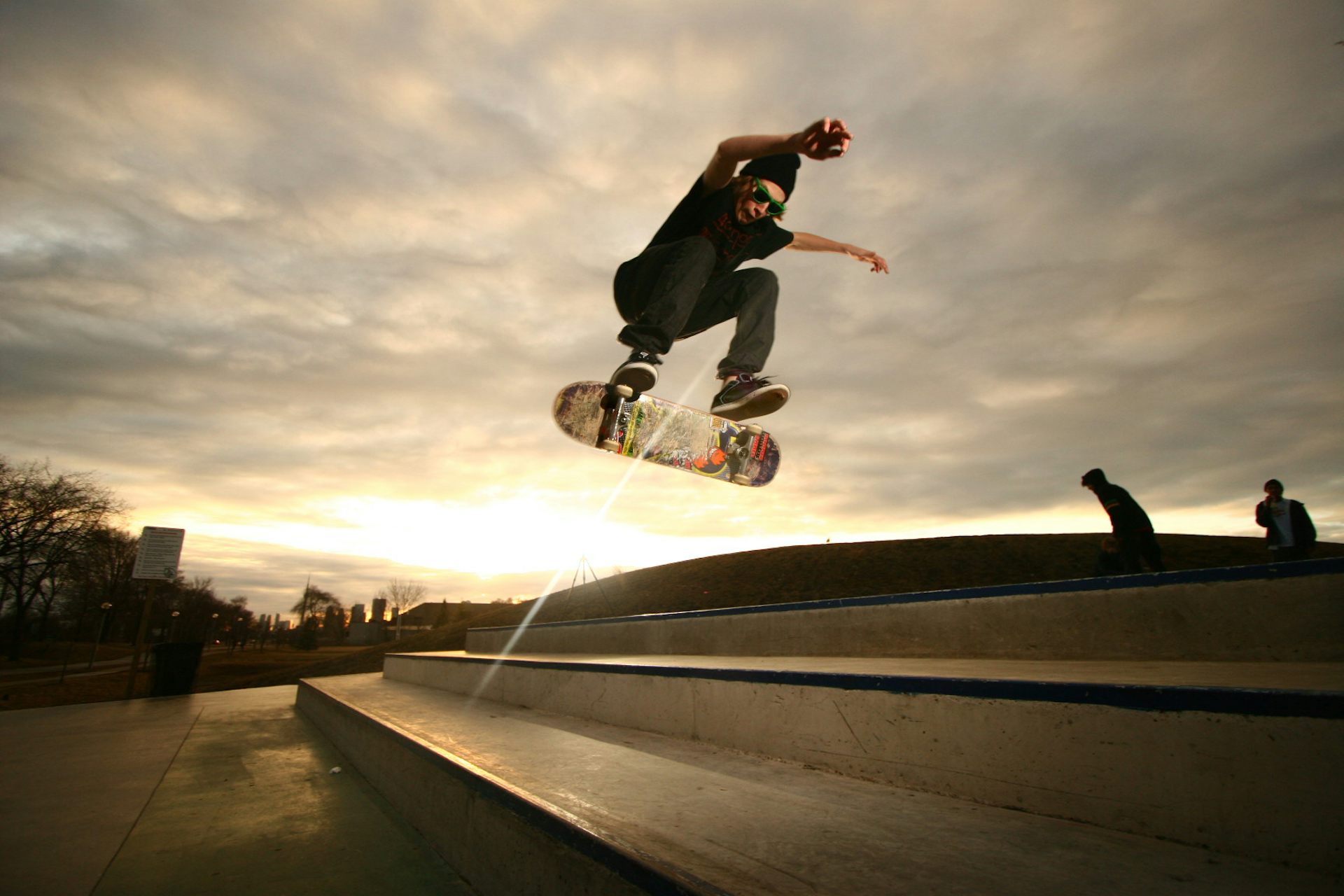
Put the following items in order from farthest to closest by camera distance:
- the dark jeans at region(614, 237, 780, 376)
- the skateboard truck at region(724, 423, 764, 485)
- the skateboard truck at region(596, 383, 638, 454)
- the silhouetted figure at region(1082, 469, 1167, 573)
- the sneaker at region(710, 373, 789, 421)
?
the silhouetted figure at region(1082, 469, 1167, 573) → the skateboard truck at region(724, 423, 764, 485) → the skateboard truck at region(596, 383, 638, 454) → the sneaker at region(710, 373, 789, 421) → the dark jeans at region(614, 237, 780, 376)

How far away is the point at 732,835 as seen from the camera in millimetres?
1300

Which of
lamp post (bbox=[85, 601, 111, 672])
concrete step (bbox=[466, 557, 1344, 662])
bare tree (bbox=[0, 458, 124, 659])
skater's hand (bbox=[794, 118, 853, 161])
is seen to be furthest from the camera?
bare tree (bbox=[0, 458, 124, 659])

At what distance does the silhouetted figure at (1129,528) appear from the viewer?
486 cm

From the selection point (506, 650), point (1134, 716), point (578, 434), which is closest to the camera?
point (1134, 716)

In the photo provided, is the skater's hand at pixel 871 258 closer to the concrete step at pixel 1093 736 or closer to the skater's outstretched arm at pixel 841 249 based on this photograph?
the skater's outstretched arm at pixel 841 249

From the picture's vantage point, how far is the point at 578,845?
1298mm

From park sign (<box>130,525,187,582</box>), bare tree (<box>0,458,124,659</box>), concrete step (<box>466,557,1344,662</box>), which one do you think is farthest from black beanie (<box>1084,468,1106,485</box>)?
bare tree (<box>0,458,124,659</box>)

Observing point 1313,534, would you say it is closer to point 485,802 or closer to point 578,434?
point 578,434

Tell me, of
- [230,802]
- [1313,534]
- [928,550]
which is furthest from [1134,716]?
[928,550]

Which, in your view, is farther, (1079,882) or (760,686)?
(760,686)

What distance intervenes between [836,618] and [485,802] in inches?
79.9

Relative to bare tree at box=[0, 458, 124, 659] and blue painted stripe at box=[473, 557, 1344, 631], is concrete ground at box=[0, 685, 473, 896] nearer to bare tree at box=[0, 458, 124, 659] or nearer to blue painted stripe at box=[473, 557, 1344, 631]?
Answer: blue painted stripe at box=[473, 557, 1344, 631]

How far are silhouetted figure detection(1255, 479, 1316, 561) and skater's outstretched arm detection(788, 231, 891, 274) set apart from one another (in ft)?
16.3

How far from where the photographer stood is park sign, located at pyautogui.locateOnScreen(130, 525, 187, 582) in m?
9.36
